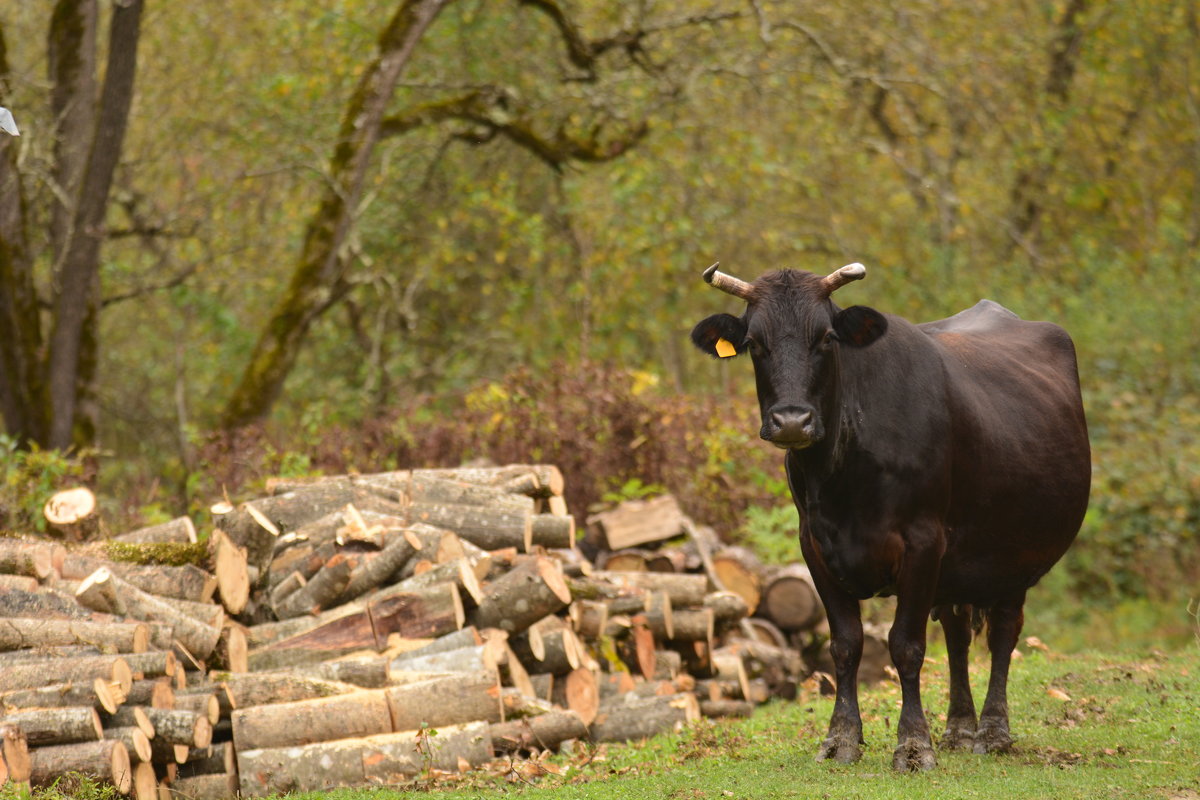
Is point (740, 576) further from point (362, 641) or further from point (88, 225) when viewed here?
point (88, 225)

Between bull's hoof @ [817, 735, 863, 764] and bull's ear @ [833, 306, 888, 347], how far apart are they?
2110 millimetres

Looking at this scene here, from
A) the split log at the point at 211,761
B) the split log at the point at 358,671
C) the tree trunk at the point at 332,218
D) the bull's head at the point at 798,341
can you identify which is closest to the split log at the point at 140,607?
the split log at the point at 358,671

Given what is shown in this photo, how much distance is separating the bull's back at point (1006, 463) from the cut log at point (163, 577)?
4.96 metres

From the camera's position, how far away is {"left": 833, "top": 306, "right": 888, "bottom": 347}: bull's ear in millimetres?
6910

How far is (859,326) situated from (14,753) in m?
4.88

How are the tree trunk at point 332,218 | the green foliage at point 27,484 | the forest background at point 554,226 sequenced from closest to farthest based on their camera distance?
the green foliage at point 27,484
the forest background at point 554,226
the tree trunk at point 332,218

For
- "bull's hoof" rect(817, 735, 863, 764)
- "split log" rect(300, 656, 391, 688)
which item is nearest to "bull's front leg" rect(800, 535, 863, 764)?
"bull's hoof" rect(817, 735, 863, 764)

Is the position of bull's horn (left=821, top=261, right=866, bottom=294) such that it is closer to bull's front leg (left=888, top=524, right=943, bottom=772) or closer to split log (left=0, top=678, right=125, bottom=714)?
bull's front leg (left=888, top=524, right=943, bottom=772)

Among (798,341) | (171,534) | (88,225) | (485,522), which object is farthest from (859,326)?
(88,225)

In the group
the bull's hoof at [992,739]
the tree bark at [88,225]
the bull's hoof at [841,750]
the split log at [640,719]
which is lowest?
the split log at [640,719]

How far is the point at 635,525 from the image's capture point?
507 inches

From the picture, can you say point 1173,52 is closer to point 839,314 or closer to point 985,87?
point 985,87

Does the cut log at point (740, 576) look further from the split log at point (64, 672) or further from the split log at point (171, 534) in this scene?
the split log at point (64, 672)

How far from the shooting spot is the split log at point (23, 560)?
8367mm
